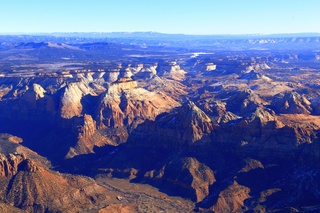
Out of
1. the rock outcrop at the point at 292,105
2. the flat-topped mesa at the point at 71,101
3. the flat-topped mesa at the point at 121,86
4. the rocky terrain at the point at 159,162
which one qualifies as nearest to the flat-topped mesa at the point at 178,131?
the rocky terrain at the point at 159,162

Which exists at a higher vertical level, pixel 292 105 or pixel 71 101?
pixel 71 101

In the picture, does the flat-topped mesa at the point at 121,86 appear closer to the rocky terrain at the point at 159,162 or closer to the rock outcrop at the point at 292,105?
the rocky terrain at the point at 159,162

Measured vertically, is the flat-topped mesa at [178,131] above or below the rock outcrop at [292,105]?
above

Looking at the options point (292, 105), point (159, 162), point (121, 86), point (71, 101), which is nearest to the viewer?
point (159, 162)

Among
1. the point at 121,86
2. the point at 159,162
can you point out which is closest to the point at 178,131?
the point at 159,162

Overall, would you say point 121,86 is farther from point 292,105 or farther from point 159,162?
point 159,162

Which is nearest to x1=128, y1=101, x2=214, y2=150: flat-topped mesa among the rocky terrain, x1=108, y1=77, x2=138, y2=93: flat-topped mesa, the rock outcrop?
the rocky terrain

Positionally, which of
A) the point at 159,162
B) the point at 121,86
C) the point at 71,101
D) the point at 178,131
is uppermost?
the point at 178,131

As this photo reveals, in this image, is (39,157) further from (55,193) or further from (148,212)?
(148,212)

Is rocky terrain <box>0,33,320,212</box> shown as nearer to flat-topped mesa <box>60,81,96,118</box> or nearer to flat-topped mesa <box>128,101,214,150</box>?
flat-topped mesa <box>128,101,214,150</box>

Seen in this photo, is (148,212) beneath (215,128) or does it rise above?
beneath

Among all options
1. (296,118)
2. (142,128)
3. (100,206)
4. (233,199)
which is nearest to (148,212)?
(100,206)
